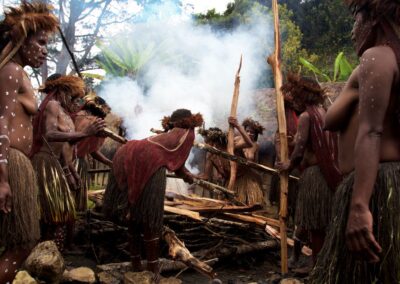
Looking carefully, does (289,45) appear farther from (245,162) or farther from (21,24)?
(21,24)

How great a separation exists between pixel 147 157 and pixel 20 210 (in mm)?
1629

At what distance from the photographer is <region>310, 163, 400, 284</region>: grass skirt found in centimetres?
181

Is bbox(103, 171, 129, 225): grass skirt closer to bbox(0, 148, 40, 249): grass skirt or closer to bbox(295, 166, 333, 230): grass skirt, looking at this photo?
bbox(0, 148, 40, 249): grass skirt

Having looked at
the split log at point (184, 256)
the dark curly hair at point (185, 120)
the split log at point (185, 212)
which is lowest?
the split log at point (184, 256)

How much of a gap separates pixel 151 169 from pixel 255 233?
7.54 ft

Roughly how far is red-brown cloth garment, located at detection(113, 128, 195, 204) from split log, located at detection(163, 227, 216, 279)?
642mm

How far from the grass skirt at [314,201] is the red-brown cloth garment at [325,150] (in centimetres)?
9

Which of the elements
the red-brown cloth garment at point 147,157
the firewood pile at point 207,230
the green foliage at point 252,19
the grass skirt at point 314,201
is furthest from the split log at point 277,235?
the green foliage at point 252,19

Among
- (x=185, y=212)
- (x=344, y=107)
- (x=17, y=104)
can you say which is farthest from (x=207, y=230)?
(x=344, y=107)

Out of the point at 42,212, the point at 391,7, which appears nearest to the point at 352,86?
the point at 391,7

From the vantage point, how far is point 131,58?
23469mm

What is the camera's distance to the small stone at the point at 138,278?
153 inches

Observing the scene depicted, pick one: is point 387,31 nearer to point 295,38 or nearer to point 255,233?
point 255,233

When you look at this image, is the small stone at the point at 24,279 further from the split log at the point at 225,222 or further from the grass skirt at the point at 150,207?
the split log at the point at 225,222
